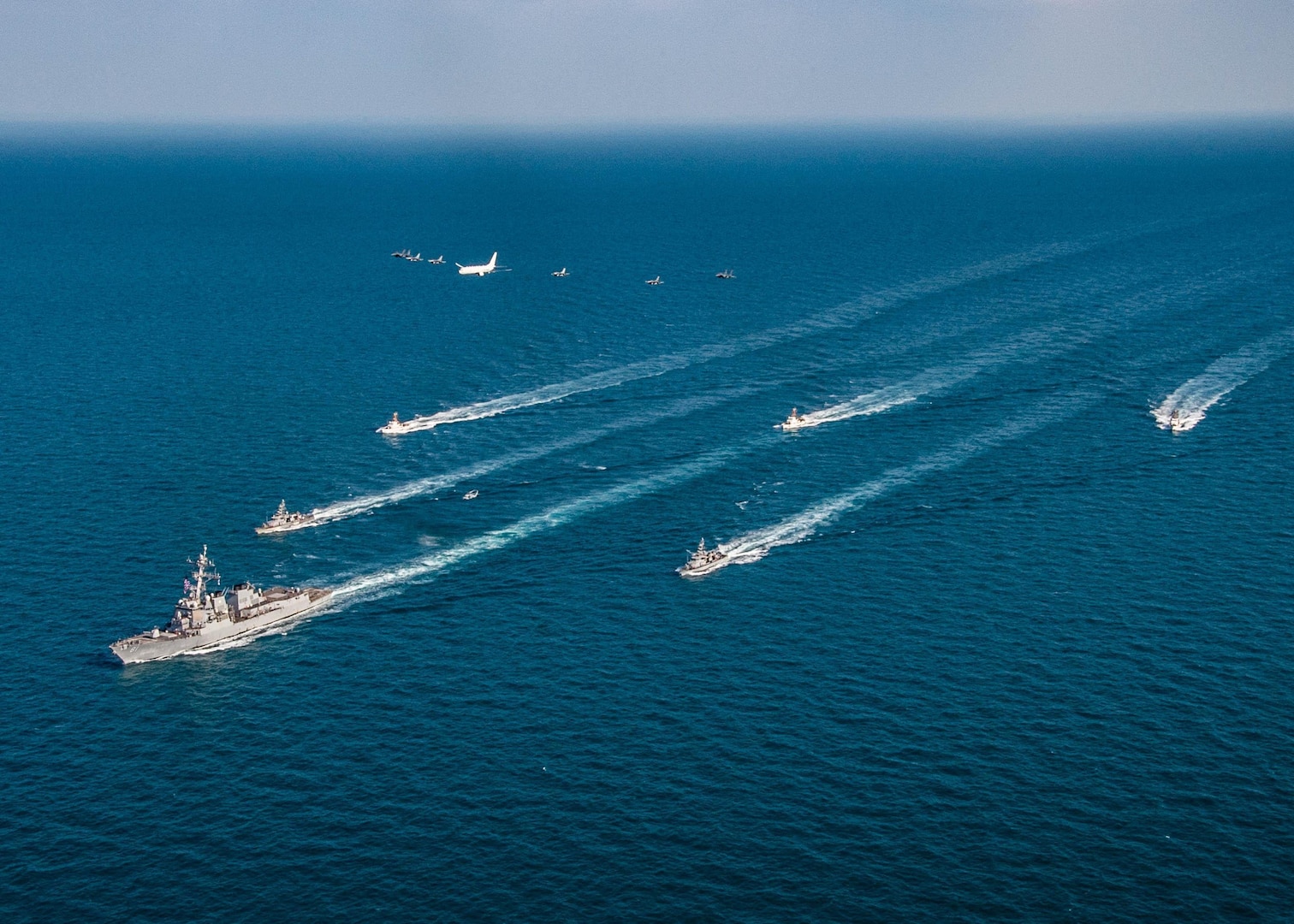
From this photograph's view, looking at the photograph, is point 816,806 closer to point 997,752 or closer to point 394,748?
point 997,752

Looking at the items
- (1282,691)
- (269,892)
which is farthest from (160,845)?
(1282,691)

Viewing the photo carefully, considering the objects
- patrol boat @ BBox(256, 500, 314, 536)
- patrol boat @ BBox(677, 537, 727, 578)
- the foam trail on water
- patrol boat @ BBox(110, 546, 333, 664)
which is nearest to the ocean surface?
the foam trail on water

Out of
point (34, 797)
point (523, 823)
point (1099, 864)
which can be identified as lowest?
point (1099, 864)

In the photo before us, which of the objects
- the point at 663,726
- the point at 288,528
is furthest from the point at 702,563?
the point at 288,528

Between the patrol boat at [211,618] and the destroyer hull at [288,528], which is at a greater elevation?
the destroyer hull at [288,528]

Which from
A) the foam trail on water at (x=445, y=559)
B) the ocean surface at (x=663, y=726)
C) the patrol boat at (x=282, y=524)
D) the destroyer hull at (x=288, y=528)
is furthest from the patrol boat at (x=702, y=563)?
the patrol boat at (x=282, y=524)

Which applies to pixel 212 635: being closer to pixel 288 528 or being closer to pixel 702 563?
pixel 288 528

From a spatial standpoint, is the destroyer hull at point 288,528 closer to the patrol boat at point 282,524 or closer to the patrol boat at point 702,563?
the patrol boat at point 282,524
